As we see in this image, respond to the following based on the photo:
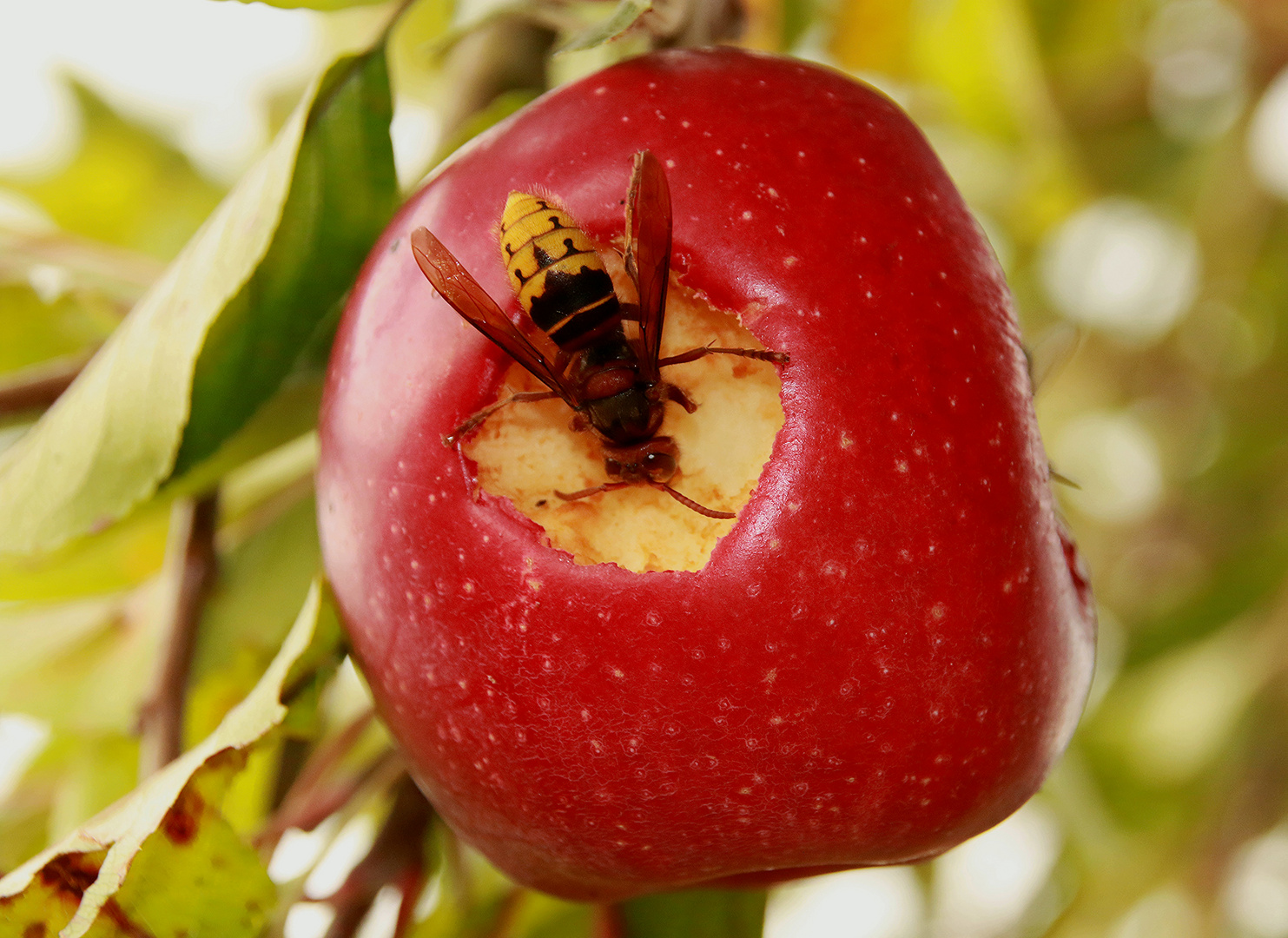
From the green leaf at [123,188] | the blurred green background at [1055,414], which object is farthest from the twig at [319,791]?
the green leaf at [123,188]

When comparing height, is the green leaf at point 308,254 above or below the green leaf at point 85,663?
above

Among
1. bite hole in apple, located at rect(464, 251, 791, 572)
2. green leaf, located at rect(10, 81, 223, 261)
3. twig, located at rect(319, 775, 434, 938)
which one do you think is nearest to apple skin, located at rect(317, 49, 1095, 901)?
bite hole in apple, located at rect(464, 251, 791, 572)

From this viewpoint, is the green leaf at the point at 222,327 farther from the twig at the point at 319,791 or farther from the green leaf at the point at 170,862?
the twig at the point at 319,791

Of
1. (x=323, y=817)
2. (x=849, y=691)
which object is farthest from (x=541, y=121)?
(x=323, y=817)

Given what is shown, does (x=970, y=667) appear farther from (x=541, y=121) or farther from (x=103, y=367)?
(x=103, y=367)

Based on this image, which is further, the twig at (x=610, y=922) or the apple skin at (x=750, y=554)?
the twig at (x=610, y=922)
